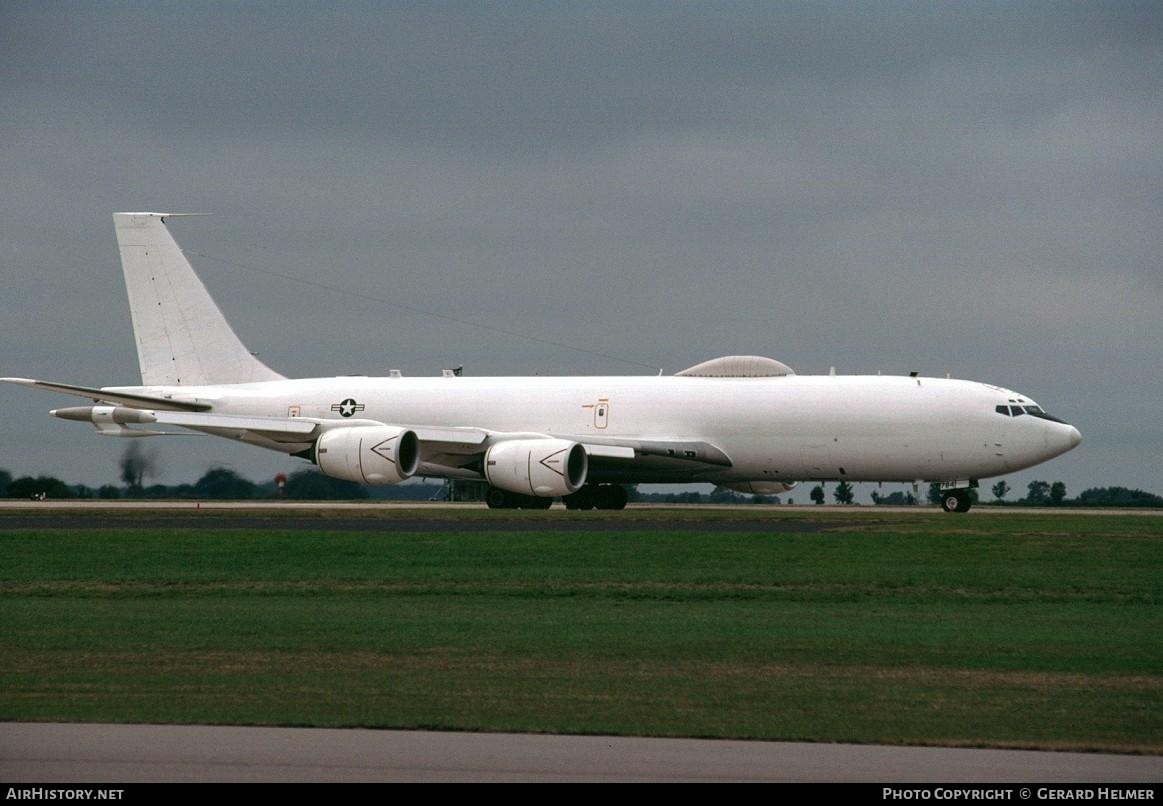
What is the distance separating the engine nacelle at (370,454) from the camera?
50.8 m

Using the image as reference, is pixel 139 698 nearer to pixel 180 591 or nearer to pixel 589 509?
pixel 180 591

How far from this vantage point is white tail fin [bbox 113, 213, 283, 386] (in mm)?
62406

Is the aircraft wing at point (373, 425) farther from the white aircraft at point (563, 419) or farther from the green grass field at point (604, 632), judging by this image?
the green grass field at point (604, 632)

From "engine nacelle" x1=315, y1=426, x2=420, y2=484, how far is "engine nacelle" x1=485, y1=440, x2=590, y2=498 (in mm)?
2630

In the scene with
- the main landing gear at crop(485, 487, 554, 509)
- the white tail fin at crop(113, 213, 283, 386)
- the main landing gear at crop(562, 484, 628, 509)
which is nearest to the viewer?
the main landing gear at crop(485, 487, 554, 509)

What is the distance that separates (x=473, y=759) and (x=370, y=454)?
39104 mm

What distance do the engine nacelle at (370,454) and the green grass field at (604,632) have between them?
41.8 feet

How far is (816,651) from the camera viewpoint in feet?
63.2

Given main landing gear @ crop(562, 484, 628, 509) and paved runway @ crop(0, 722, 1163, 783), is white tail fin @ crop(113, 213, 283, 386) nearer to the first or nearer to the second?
main landing gear @ crop(562, 484, 628, 509)

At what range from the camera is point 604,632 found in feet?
69.2

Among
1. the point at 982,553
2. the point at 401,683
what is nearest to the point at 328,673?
the point at 401,683

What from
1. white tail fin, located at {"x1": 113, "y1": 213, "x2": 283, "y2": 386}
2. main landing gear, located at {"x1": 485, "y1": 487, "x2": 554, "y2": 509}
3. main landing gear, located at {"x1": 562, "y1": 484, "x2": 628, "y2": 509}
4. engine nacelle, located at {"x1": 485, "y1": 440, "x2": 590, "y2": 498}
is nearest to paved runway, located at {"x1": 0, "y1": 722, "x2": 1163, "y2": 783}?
engine nacelle, located at {"x1": 485, "y1": 440, "x2": 590, "y2": 498}

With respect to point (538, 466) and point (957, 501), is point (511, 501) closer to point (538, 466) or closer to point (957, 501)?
point (538, 466)

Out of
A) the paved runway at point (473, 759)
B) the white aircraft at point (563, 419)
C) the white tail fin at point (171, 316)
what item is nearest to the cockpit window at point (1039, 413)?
the white aircraft at point (563, 419)
